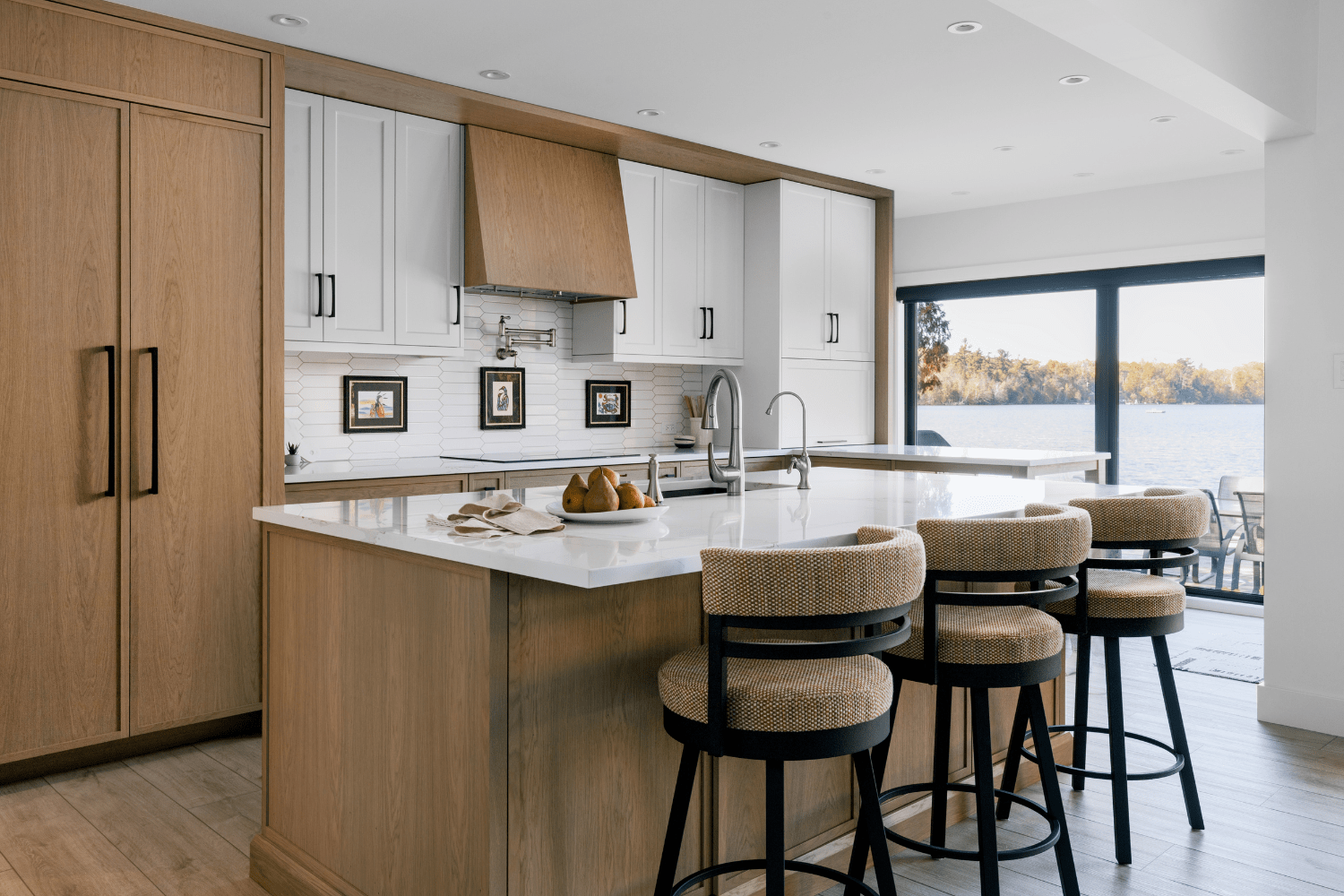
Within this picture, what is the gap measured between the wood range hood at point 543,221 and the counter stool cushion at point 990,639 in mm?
2849

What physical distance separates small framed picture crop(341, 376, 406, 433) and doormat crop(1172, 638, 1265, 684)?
369 centimetres

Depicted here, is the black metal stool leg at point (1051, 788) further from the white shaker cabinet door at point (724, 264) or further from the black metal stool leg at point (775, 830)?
the white shaker cabinet door at point (724, 264)

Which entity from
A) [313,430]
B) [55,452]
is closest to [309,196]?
[313,430]

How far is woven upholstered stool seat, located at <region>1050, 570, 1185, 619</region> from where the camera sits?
2.47 metres

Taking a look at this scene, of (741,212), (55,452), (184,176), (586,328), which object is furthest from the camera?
(741,212)

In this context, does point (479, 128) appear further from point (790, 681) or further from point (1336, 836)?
point (1336, 836)

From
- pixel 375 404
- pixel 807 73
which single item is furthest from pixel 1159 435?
pixel 375 404

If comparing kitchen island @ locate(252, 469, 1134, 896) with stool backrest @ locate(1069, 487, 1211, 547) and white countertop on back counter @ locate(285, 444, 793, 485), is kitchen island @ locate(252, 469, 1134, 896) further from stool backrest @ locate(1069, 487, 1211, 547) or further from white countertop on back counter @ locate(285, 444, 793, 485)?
white countertop on back counter @ locate(285, 444, 793, 485)

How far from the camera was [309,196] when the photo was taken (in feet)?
12.8

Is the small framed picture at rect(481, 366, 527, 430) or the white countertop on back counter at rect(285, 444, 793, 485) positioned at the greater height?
the small framed picture at rect(481, 366, 527, 430)

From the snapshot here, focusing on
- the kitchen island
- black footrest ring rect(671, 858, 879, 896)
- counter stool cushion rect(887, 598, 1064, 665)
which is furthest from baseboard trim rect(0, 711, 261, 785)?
counter stool cushion rect(887, 598, 1064, 665)

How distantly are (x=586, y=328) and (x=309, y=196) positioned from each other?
5.58 feet

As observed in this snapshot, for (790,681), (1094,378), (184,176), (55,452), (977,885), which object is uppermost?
(184,176)

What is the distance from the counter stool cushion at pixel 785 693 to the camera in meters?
1.63
